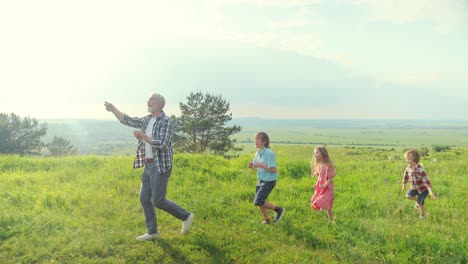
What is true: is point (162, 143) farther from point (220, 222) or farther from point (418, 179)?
point (418, 179)

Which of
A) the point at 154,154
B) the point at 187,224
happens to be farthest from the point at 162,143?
the point at 187,224

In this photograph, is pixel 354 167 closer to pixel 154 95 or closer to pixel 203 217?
pixel 203 217

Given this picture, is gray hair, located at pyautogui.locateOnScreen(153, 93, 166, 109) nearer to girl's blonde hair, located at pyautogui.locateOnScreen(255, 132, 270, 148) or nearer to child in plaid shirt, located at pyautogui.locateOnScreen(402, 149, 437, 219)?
girl's blonde hair, located at pyautogui.locateOnScreen(255, 132, 270, 148)

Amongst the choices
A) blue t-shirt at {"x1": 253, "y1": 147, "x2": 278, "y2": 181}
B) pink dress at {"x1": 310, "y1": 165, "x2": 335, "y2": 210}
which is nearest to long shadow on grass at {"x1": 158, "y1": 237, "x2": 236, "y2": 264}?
blue t-shirt at {"x1": 253, "y1": 147, "x2": 278, "y2": 181}

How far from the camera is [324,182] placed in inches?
360

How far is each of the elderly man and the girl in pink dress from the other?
3.53 metres

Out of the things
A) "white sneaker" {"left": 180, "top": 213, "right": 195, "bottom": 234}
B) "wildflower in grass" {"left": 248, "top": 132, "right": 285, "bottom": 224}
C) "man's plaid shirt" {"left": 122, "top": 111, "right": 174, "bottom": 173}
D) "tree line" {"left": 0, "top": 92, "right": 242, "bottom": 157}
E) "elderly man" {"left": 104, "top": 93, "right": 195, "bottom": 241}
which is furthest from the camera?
"tree line" {"left": 0, "top": 92, "right": 242, "bottom": 157}

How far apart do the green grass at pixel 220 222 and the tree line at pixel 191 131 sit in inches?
1426

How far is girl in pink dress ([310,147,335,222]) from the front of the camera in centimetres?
905

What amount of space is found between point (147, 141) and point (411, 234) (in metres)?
6.04

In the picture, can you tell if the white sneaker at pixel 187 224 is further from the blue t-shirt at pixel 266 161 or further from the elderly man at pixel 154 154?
the blue t-shirt at pixel 266 161

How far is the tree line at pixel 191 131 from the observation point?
5075cm

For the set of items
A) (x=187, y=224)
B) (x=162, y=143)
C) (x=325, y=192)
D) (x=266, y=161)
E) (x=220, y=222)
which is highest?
(x=162, y=143)

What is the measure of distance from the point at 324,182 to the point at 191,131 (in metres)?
42.9
